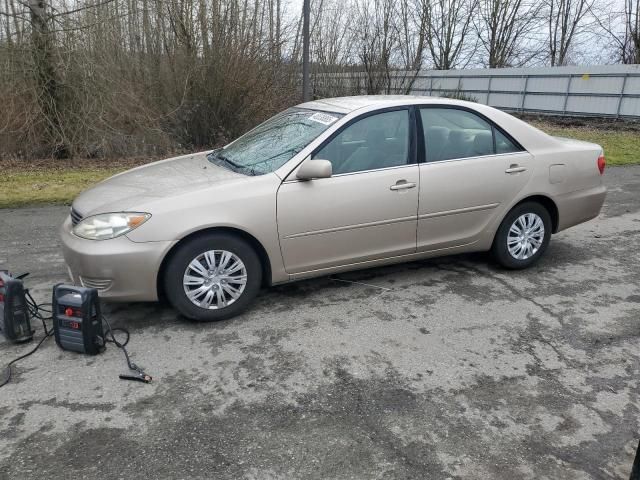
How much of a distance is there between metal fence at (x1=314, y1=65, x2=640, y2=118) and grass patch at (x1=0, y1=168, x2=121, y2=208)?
31.1 feet

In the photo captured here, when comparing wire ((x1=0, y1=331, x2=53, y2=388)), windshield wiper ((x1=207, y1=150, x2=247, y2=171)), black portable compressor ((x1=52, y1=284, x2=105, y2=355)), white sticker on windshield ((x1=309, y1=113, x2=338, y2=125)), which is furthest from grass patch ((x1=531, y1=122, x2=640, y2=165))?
wire ((x1=0, y1=331, x2=53, y2=388))

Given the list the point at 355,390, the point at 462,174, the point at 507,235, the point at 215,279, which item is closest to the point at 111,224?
the point at 215,279

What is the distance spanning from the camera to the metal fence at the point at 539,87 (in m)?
18.9

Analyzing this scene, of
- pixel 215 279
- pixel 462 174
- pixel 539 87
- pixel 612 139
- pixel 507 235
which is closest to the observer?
pixel 215 279

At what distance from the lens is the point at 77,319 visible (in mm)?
3389

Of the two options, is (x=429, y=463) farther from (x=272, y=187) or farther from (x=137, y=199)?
(x=137, y=199)

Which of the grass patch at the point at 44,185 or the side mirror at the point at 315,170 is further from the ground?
the side mirror at the point at 315,170

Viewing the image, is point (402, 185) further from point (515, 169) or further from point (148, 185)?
point (148, 185)

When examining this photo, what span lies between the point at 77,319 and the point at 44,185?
6.12 meters

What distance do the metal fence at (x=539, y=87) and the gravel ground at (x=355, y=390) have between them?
14129mm

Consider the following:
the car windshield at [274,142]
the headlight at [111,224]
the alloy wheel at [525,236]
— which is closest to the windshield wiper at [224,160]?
the car windshield at [274,142]

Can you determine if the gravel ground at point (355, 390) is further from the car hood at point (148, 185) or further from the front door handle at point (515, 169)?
the front door handle at point (515, 169)

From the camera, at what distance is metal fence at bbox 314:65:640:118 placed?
18938 millimetres

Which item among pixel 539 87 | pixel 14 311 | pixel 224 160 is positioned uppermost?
pixel 539 87
